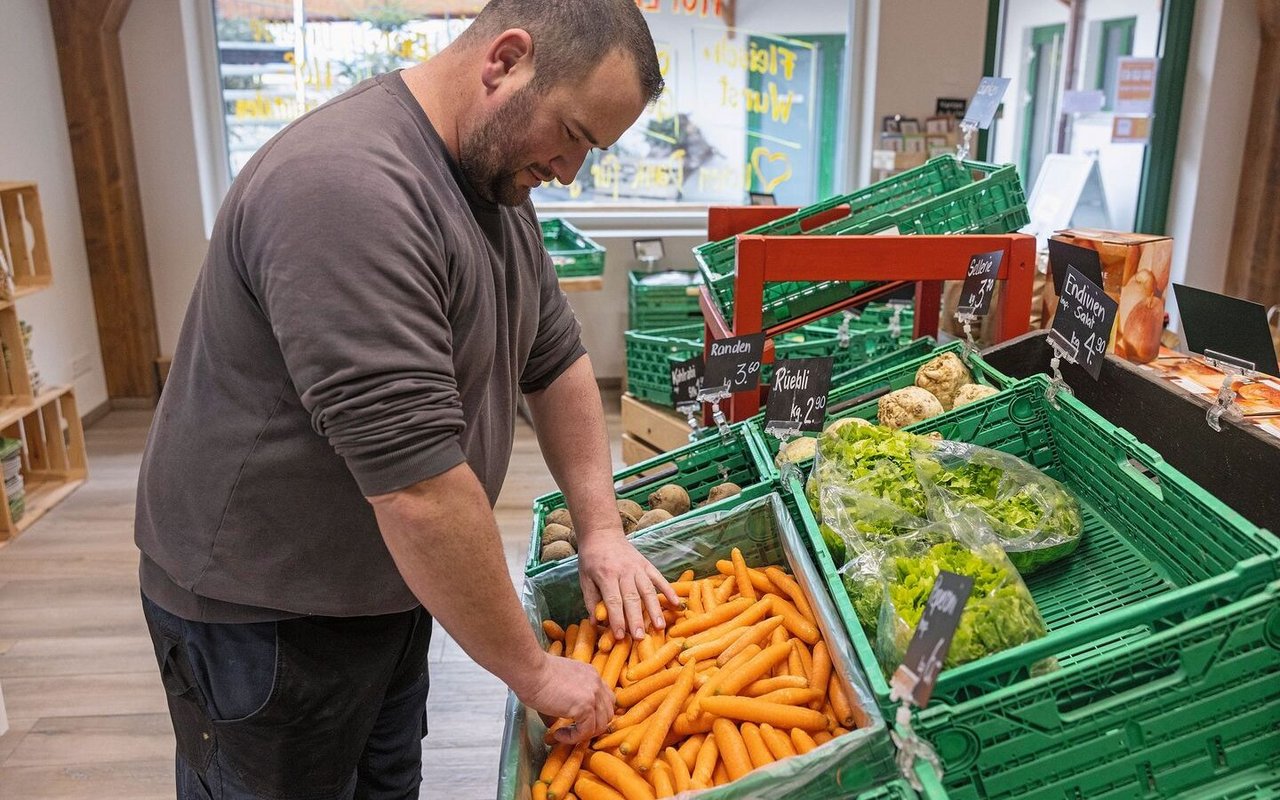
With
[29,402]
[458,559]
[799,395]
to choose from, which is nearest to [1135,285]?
[799,395]

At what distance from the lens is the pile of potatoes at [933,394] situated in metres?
1.97

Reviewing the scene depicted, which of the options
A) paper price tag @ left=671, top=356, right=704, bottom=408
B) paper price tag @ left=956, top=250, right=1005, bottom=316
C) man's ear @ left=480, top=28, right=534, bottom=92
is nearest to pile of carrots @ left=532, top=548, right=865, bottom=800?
man's ear @ left=480, top=28, right=534, bottom=92

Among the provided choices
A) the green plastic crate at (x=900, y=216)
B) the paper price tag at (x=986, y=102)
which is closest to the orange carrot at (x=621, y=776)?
the green plastic crate at (x=900, y=216)

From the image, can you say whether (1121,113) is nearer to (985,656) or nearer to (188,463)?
(985,656)

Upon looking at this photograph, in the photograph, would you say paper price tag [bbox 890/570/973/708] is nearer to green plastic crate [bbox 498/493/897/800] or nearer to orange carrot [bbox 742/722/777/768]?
green plastic crate [bbox 498/493/897/800]

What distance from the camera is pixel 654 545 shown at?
1.66 m

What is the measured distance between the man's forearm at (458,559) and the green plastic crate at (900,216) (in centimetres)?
148

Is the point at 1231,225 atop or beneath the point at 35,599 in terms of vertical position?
atop

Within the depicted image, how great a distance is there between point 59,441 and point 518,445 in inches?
82.4

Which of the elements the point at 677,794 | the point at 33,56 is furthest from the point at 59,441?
the point at 677,794

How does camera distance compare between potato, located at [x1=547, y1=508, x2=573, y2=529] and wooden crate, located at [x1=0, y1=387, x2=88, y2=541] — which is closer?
potato, located at [x1=547, y1=508, x2=573, y2=529]

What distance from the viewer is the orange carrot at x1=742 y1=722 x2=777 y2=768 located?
47.8 inches

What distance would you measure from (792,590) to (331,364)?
2.78 feet

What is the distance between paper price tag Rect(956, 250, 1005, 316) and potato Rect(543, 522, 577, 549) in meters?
0.98
